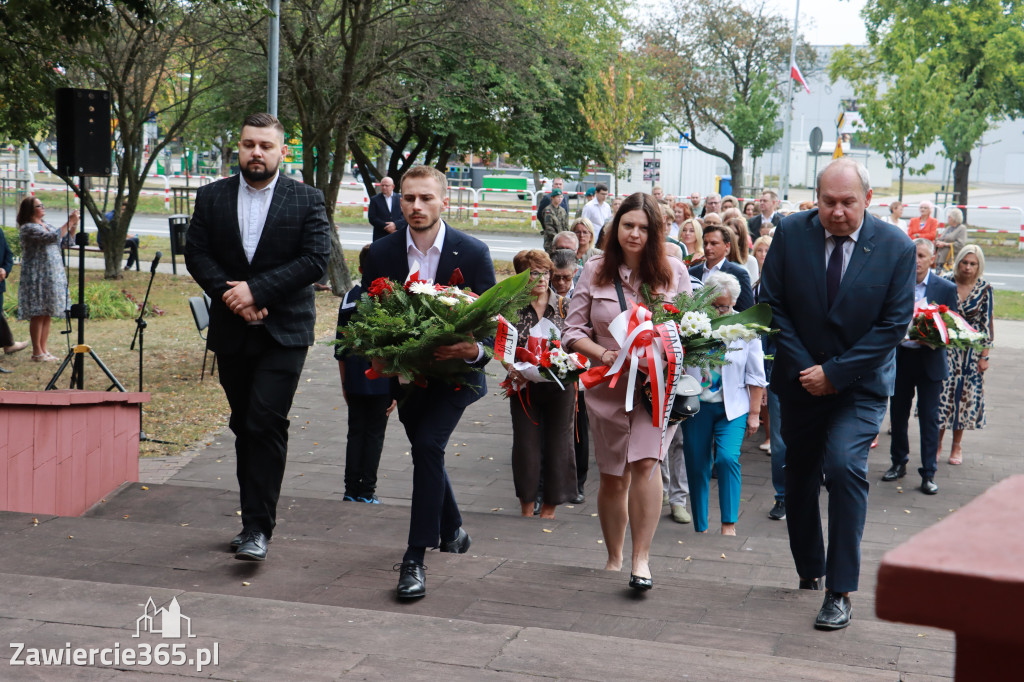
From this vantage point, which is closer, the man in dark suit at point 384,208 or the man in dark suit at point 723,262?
the man in dark suit at point 723,262

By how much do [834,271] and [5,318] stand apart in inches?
446

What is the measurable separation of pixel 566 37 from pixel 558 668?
1107 inches

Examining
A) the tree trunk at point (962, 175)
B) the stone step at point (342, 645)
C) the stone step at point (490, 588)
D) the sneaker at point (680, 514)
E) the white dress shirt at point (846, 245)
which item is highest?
the tree trunk at point (962, 175)

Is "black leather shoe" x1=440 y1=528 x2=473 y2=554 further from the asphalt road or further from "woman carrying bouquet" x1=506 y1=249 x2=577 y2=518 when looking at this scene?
the asphalt road

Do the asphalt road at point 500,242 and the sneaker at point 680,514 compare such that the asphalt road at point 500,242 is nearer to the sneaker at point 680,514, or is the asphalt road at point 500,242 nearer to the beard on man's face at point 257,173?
the sneaker at point 680,514

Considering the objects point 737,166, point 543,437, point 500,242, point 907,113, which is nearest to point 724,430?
point 543,437

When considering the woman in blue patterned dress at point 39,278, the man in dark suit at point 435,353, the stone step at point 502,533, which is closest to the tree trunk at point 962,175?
the woman in blue patterned dress at point 39,278

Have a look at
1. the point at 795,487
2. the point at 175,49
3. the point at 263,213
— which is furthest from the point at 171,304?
the point at 795,487

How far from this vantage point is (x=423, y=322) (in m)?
4.64

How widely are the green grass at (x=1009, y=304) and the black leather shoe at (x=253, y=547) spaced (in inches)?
676

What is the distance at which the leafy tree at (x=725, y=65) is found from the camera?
43531 mm

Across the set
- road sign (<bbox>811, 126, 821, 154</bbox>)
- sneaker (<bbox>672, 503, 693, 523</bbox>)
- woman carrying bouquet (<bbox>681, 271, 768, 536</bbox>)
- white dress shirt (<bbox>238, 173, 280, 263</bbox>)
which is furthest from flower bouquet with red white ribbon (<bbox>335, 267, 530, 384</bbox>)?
road sign (<bbox>811, 126, 821, 154</bbox>)

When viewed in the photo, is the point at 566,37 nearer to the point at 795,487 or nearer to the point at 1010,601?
the point at 795,487

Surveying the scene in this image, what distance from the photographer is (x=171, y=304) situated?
59.7ft
